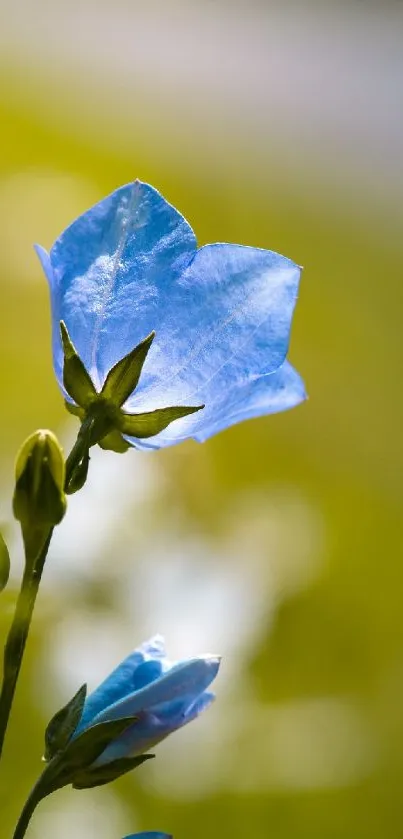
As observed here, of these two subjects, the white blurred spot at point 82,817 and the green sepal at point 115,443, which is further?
the white blurred spot at point 82,817

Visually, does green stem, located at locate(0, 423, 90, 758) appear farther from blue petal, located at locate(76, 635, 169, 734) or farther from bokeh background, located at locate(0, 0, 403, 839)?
bokeh background, located at locate(0, 0, 403, 839)

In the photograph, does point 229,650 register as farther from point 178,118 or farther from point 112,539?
point 178,118

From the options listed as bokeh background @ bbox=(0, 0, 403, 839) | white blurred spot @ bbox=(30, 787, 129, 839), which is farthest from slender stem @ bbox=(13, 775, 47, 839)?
white blurred spot @ bbox=(30, 787, 129, 839)

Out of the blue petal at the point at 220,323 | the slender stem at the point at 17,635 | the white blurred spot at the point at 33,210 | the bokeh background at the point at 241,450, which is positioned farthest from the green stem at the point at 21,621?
the white blurred spot at the point at 33,210

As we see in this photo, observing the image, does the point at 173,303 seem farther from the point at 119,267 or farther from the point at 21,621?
the point at 21,621

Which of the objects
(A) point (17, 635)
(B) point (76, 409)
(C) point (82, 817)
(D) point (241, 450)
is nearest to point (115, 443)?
(B) point (76, 409)

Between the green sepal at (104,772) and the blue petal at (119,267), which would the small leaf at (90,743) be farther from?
the blue petal at (119,267)
